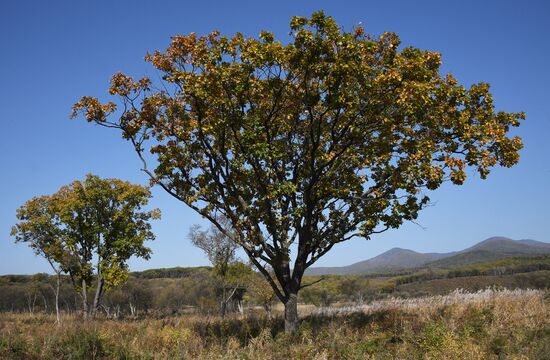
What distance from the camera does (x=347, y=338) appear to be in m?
12.5

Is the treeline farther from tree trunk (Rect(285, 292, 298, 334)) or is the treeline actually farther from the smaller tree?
tree trunk (Rect(285, 292, 298, 334))

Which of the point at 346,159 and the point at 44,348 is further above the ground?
the point at 346,159

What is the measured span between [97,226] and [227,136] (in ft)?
80.9

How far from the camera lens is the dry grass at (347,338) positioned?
1005cm

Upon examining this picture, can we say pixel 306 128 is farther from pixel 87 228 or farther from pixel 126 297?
pixel 126 297

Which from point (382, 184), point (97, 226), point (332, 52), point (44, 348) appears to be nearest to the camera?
point (44, 348)

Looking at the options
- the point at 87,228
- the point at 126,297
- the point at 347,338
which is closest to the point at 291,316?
the point at 347,338

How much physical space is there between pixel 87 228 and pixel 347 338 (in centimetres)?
2817

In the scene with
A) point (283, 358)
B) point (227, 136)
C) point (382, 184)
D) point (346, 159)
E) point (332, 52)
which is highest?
point (332, 52)

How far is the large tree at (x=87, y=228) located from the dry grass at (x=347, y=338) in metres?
20.1

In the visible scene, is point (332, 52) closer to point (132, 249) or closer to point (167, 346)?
point (167, 346)

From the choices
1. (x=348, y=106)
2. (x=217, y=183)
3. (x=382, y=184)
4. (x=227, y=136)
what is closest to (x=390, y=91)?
(x=348, y=106)

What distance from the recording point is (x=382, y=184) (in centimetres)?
1350

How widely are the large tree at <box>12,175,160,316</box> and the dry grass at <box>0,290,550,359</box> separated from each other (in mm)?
20084
